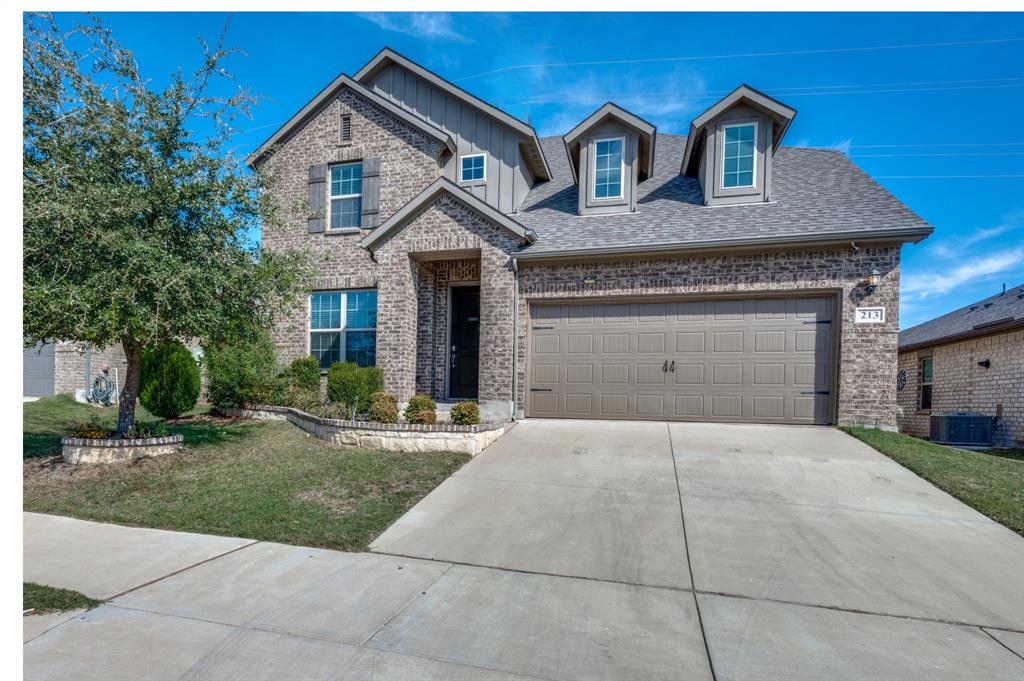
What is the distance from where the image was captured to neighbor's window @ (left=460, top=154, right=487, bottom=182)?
1212 cm

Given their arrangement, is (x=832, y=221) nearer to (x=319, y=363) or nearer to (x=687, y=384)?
(x=687, y=384)

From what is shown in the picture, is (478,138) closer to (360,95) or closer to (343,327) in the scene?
(360,95)

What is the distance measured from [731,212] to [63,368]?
64.5ft

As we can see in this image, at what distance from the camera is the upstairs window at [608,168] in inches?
427

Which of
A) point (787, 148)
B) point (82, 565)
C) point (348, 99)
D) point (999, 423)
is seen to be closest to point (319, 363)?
point (348, 99)

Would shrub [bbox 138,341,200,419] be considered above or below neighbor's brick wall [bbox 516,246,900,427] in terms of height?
below

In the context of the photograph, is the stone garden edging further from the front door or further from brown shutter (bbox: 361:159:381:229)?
brown shutter (bbox: 361:159:381:229)

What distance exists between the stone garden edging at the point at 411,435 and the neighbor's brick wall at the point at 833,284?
3662 millimetres

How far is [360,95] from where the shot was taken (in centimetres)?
1238

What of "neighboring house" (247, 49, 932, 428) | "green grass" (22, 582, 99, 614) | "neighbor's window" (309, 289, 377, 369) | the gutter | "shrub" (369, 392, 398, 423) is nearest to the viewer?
"green grass" (22, 582, 99, 614)

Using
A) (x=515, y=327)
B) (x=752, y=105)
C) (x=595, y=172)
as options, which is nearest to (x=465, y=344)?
(x=515, y=327)

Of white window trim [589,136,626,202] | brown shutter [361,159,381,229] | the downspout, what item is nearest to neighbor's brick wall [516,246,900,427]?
the downspout

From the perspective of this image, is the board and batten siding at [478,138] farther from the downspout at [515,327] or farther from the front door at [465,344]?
the downspout at [515,327]

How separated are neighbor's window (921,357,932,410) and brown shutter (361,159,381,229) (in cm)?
1782
